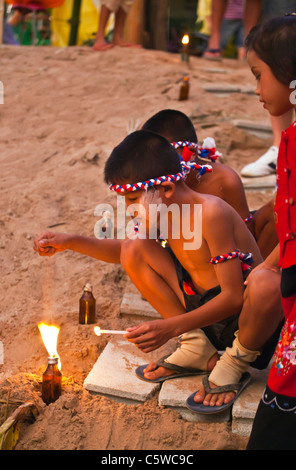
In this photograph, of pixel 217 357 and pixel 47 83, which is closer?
pixel 217 357

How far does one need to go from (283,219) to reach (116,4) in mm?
6275

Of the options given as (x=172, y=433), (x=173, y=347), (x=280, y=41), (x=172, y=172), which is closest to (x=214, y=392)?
(x=172, y=433)

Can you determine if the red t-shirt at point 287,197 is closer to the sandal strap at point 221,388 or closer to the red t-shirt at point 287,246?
the red t-shirt at point 287,246

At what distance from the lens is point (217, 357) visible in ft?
9.62

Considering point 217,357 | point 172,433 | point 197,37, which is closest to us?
point 172,433

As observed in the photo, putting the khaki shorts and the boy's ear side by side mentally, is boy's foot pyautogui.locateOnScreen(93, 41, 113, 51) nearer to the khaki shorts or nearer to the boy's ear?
the khaki shorts

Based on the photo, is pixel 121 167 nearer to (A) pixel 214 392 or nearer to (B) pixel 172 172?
(B) pixel 172 172

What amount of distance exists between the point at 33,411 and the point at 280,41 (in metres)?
1.92

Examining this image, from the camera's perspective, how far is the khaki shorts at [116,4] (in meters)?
7.60

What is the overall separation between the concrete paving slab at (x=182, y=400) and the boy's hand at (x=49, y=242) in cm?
89

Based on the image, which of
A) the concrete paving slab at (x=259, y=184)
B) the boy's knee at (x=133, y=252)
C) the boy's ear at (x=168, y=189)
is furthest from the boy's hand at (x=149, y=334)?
the concrete paving slab at (x=259, y=184)

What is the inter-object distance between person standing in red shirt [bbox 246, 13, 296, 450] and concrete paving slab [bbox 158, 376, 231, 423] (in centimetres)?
56

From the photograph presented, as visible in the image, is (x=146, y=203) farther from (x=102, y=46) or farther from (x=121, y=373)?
(x=102, y=46)

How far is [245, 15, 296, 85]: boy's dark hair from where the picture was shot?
2.04m
